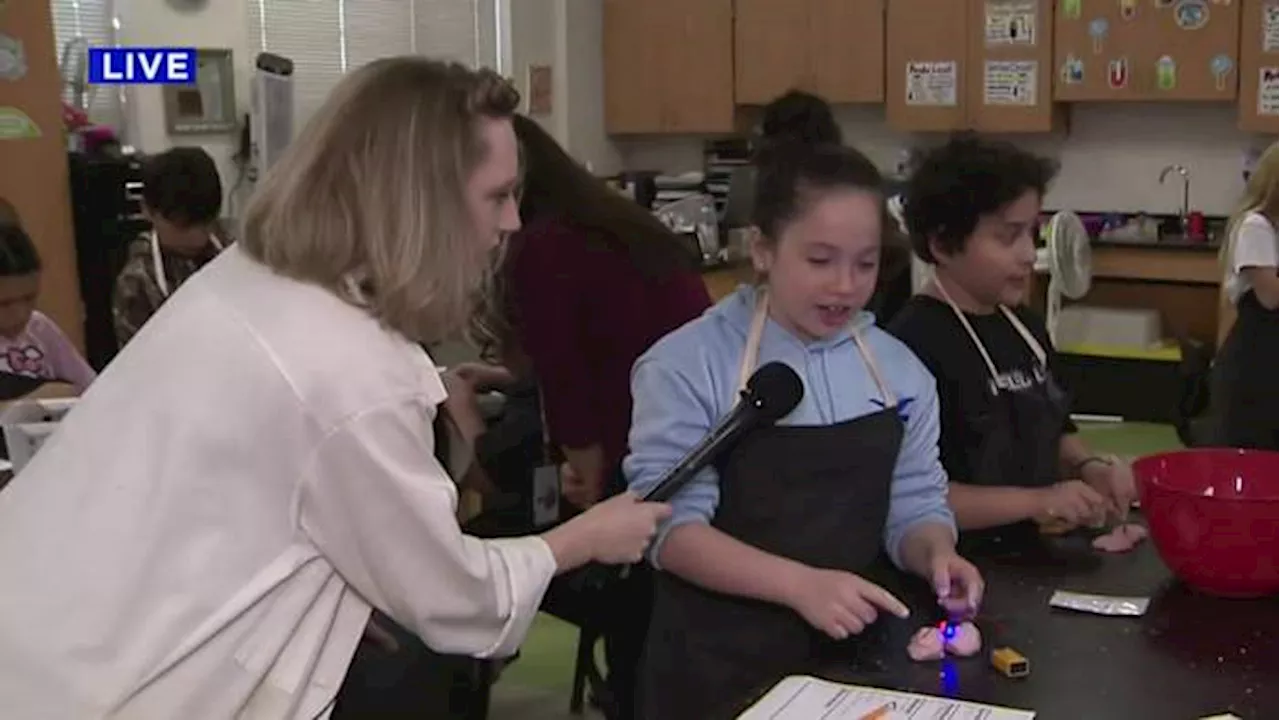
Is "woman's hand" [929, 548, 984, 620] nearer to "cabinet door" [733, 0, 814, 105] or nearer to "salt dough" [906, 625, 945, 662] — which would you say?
"salt dough" [906, 625, 945, 662]

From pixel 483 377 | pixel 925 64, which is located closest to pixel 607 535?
pixel 483 377

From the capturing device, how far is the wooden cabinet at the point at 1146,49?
5480 millimetres

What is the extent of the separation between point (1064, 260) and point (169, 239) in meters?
3.25

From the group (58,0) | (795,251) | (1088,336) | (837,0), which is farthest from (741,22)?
(795,251)

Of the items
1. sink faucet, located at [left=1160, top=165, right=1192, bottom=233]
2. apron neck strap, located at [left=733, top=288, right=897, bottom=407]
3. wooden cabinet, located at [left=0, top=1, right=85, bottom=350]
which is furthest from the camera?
sink faucet, located at [left=1160, top=165, right=1192, bottom=233]

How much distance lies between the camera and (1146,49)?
5.63m

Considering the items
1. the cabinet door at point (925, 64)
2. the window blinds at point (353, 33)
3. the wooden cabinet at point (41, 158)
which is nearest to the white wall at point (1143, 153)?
the cabinet door at point (925, 64)

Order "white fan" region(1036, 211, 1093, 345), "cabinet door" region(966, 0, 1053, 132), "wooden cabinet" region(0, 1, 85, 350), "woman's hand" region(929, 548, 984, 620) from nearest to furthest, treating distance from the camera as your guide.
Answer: "woman's hand" region(929, 548, 984, 620)
"wooden cabinet" region(0, 1, 85, 350)
"white fan" region(1036, 211, 1093, 345)
"cabinet door" region(966, 0, 1053, 132)

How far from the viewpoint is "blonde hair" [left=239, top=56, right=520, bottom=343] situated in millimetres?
1354

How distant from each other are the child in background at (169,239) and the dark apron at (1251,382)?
2.49 m

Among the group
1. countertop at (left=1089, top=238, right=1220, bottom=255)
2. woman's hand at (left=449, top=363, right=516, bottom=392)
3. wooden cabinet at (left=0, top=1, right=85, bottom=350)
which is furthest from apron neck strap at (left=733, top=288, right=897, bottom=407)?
countertop at (left=1089, top=238, right=1220, bottom=255)

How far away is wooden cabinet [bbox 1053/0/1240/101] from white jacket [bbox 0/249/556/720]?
493 cm

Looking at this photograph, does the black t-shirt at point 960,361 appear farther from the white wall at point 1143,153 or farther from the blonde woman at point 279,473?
the white wall at point 1143,153

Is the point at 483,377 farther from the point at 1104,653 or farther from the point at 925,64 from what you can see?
the point at 925,64
